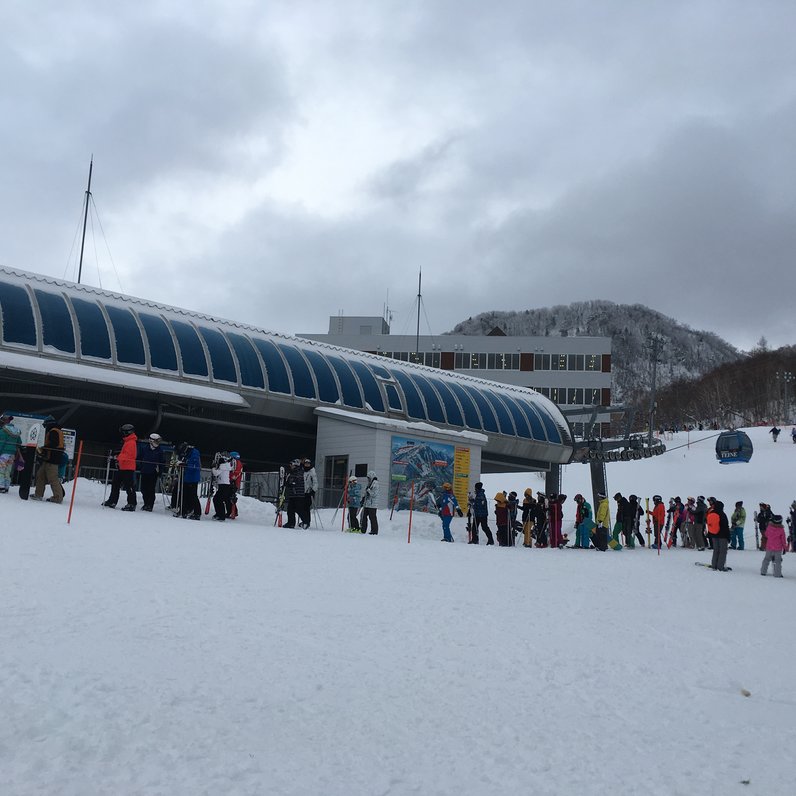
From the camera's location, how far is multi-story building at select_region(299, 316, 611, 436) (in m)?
82.4

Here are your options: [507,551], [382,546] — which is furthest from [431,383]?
[382,546]

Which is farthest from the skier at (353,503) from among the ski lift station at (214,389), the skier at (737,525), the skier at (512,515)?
the skier at (737,525)

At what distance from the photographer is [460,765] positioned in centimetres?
521

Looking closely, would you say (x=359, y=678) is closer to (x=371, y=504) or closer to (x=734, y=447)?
(x=371, y=504)

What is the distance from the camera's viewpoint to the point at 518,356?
84125mm

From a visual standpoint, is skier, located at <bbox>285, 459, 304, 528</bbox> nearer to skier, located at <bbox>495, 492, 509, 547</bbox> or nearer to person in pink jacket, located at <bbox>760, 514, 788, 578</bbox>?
skier, located at <bbox>495, 492, 509, 547</bbox>

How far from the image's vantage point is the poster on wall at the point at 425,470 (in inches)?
1069

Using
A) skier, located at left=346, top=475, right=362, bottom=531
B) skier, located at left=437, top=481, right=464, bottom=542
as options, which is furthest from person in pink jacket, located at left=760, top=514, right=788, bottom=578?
skier, located at left=346, top=475, right=362, bottom=531

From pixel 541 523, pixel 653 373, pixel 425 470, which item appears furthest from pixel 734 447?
pixel 541 523

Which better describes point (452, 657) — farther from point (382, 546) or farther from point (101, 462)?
point (101, 462)

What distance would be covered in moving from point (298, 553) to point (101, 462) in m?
16.9

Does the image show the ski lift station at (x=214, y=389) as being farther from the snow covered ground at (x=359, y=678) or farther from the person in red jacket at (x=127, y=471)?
the snow covered ground at (x=359, y=678)

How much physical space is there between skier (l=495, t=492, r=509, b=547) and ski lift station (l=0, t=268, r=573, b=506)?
5.41 m

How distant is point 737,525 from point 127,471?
1756cm
